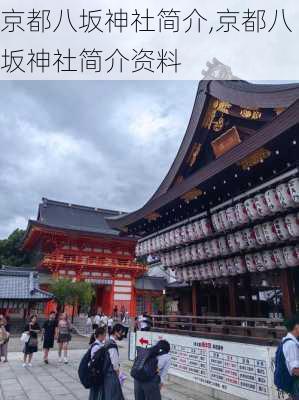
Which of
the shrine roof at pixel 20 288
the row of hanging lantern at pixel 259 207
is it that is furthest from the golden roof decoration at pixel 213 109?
the shrine roof at pixel 20 288

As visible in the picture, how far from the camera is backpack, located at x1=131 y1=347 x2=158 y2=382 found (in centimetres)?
425

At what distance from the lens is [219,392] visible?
7117mm

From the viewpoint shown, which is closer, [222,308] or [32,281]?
[222,308]

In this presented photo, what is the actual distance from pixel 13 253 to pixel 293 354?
42783 millimetres

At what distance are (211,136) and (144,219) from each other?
141 inches

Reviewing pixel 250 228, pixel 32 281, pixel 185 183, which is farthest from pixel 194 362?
pixel 32 281

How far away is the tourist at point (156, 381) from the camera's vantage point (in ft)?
14.1

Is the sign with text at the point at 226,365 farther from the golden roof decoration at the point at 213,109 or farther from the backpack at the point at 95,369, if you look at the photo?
the golden roof decoration at the point at 213,109

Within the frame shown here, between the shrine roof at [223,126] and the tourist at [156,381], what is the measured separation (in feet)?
13.8

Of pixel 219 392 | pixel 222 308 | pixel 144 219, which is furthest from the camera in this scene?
pixel 144 219

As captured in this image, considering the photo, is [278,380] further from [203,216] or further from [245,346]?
[203,216]

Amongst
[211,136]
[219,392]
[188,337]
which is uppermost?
[211,136]

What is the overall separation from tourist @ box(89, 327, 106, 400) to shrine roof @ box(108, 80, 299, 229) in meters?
4.44

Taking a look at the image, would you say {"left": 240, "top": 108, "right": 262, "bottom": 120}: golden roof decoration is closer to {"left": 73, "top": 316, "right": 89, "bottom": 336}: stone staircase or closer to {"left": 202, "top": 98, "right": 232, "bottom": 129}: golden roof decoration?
{"left": 202, "top": 98, "right": 232, "bottom": 129}: golden roof decoration
